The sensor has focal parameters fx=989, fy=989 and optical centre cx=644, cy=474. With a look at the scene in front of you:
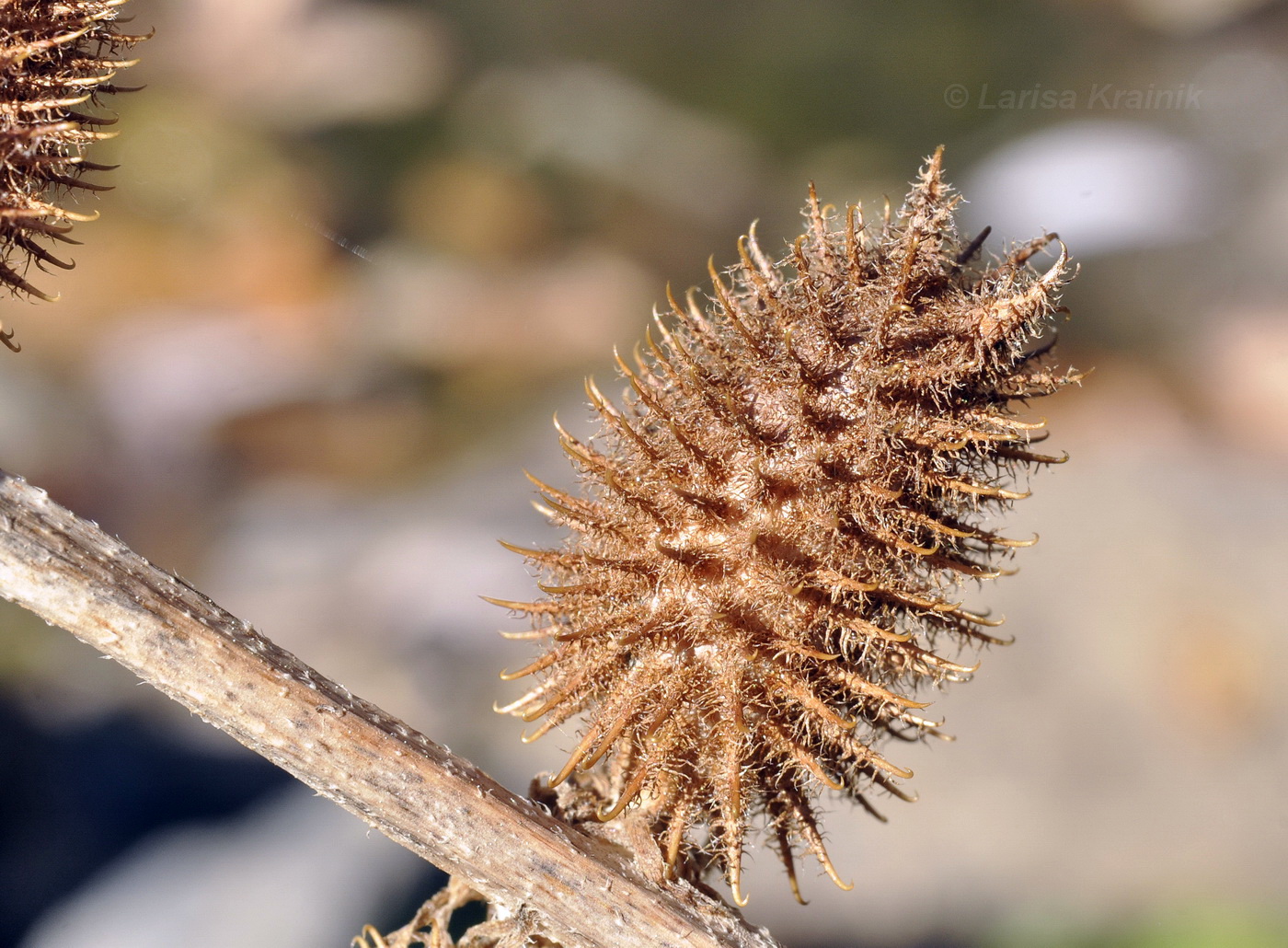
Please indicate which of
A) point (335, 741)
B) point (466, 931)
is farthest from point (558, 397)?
point (335, 741)

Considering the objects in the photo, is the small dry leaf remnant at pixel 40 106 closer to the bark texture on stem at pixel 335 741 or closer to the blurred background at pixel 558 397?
the bark texture on stem at pixel 335 741

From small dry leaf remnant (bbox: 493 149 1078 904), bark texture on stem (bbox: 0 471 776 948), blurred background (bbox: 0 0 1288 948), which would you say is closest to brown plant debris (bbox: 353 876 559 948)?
bark texture on stem (bbox: 0 471 776 948)

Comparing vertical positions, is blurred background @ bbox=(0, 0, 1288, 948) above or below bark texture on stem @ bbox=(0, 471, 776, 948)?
above

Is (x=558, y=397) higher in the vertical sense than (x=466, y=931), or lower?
higher

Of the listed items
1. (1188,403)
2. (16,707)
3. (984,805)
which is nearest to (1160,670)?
(984,805)

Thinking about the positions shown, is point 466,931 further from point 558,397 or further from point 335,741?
point 558,397

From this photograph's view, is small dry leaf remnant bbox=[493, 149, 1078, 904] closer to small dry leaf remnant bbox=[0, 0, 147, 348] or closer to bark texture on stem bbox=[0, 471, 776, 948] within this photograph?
bark texture on stem bbox=[0, 471, 776, 948]

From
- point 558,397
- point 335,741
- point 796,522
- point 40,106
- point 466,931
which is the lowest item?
point 466,931
